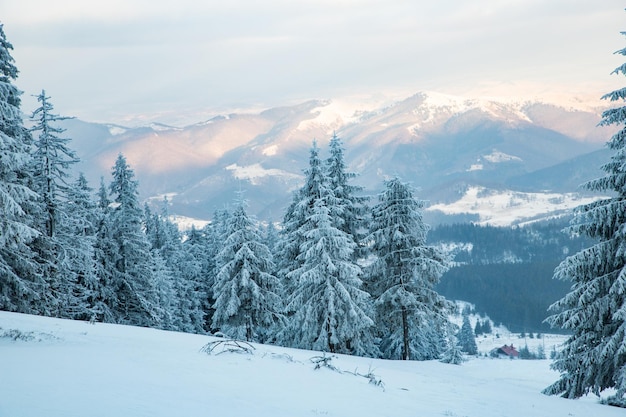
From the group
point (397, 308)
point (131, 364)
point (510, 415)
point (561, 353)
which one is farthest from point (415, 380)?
point (397, 308)

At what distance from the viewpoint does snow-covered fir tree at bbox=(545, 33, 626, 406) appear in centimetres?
1580

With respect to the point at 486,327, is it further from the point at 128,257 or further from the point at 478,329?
the point at 128,257

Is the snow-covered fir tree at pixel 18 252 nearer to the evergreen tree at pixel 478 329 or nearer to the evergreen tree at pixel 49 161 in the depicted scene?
the evergreen tree at pixel 49 161

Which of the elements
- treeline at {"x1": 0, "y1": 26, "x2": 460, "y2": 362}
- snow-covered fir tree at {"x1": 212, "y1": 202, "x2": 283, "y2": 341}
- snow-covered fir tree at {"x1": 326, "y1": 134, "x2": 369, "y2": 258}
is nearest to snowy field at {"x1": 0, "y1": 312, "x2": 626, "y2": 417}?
treeline at {"x1": 0, "y1": 26, "x2": 460, "y2": 362}

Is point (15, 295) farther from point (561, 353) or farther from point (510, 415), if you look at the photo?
point (561, 353)

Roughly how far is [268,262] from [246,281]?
2101mm

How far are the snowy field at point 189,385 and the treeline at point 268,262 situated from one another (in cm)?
649

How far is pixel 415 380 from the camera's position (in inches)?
635

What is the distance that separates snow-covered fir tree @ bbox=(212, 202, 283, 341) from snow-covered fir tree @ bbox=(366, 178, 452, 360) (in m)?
6.52

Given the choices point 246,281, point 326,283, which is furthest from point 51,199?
point 326,283

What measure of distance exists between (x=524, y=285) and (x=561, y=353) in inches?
7093

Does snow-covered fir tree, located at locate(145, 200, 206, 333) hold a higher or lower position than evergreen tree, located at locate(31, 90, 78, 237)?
lower

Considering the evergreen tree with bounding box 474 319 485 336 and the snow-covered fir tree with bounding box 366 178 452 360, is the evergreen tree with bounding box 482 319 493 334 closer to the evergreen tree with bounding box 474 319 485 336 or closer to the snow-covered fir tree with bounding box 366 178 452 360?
the evergreen tree with bounding box 474 319 485 336

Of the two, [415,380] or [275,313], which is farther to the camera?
[275,313]
